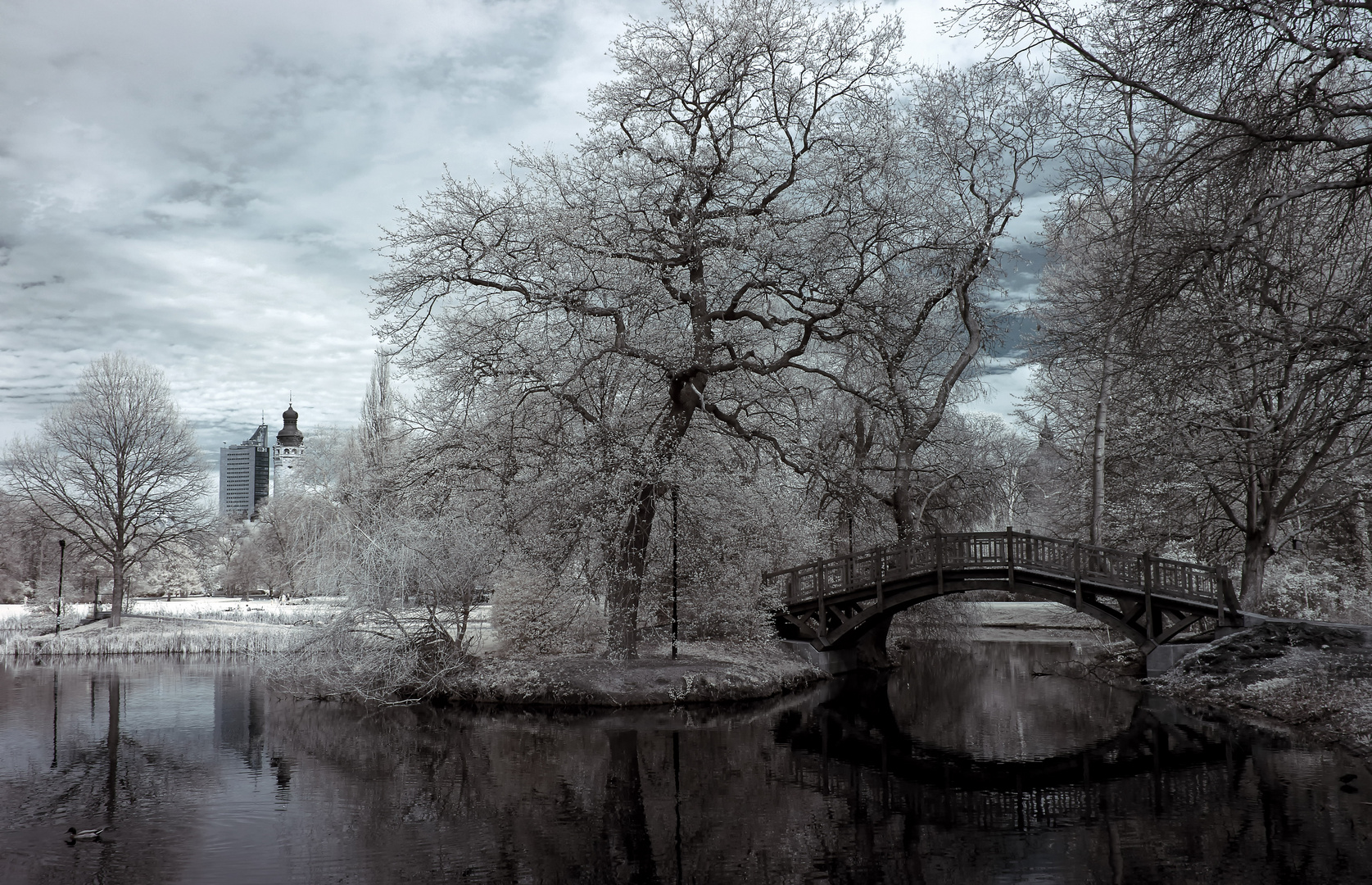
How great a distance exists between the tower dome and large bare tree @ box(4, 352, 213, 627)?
95.1 m

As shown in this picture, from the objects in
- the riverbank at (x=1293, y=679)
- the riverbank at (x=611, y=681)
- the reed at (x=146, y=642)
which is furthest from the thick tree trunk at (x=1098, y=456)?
the reed at (x=146, y=642)

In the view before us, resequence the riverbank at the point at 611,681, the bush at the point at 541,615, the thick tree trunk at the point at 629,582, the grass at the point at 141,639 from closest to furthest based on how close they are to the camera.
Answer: the riverbank at the point at 611,681
the thick tree trunk at the point at 629,582
the bush at the point at 541,615
the grass at the point at 141,639

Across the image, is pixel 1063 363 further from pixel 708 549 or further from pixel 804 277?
pixel 708 549

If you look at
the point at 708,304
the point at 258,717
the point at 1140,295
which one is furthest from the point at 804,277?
the point at 258,717

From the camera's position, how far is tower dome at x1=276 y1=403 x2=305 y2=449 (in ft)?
403

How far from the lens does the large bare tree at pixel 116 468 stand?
99.3 ft

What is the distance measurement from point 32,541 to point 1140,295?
5098 centimetres

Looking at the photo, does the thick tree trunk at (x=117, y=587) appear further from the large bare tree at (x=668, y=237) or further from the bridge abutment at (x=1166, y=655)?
the bridge abutment at (x=1166, y=655)

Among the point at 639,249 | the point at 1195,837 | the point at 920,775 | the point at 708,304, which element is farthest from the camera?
the point at 708,304

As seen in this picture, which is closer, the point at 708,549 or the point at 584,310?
the point at 584,310

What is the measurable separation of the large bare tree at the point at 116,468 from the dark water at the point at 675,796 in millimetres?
14417

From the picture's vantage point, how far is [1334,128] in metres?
11.1

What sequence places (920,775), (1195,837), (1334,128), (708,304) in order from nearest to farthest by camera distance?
1. (1195,837)
2. (1334,128)
3. (920,775)
4. (708,304)

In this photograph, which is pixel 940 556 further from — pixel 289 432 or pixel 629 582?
pixel 289 432
